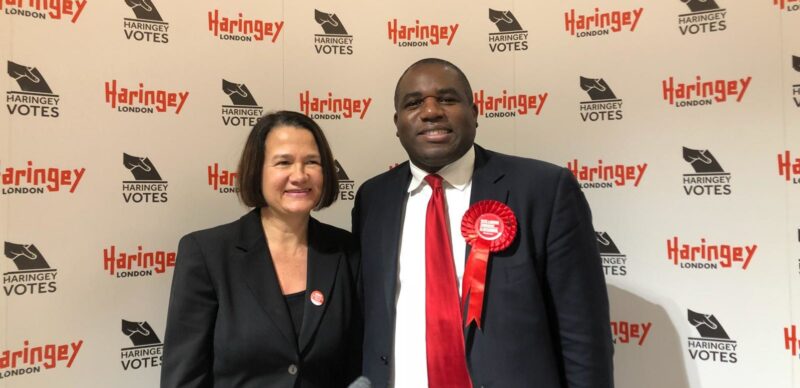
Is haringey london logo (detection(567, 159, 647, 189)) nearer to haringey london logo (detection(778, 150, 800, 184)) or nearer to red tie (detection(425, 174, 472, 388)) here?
haringey london logo (detection(778, 150, 800, 184))

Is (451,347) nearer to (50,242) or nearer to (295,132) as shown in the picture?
(295,132)

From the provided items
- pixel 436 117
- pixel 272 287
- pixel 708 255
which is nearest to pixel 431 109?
pixel 436 117

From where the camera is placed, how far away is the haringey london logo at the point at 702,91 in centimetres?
207

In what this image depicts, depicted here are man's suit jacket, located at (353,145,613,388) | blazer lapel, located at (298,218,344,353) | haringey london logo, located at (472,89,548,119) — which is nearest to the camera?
man's suit jacket, located at (353,145,613,388)

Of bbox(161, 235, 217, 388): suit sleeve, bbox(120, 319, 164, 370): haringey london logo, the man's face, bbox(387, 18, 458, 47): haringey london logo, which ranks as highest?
bbox(387, 18, 458, 47): haringey london logo

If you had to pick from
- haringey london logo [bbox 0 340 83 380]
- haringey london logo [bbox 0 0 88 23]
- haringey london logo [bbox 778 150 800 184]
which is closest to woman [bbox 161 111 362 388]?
haringey london logo [bbox 0 340 83 380]

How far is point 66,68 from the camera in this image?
1981 mm

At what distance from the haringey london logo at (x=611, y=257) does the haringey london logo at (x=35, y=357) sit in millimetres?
2352


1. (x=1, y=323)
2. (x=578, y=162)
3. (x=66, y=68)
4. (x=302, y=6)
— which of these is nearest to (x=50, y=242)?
(x=1, y=323)

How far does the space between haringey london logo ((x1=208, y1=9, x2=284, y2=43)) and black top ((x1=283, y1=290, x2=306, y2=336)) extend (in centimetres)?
136

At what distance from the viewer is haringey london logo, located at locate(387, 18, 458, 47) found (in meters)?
2.43

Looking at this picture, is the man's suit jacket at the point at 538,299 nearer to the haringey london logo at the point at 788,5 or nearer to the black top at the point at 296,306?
the black top at the point at 296,306

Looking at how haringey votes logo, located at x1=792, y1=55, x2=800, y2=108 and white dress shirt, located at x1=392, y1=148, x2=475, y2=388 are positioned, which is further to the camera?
haringey votes logo, located at x1=792, y1=55, x2=800, y2=108

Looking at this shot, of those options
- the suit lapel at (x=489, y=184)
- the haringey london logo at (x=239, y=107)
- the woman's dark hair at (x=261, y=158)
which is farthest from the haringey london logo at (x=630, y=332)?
the haringey london logo at (x=239, y=107)
